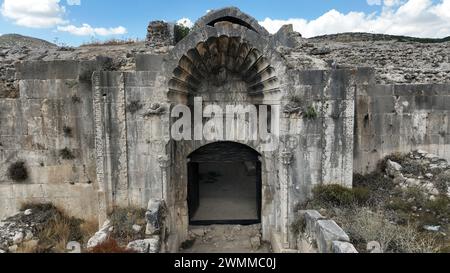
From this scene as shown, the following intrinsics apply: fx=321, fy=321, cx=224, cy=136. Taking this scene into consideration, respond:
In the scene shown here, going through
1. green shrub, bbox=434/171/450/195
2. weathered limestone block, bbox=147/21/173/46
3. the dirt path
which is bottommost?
the dirt path

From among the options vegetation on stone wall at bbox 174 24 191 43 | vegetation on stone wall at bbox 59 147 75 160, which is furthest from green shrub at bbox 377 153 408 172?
vegetation on stone wall at bbox 174 24 191 43

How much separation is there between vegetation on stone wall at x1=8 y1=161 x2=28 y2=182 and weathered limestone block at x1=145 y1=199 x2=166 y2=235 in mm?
3372

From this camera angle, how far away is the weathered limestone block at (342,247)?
462 cm

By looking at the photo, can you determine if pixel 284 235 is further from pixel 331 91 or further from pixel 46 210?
pixel 46 210

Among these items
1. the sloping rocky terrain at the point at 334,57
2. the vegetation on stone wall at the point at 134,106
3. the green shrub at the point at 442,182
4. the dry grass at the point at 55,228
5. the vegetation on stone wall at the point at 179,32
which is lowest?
the dry grass at the point at 55,228

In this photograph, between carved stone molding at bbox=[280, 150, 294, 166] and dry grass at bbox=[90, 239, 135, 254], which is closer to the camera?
dry grass at bbox=[90, 239, 135, 254]

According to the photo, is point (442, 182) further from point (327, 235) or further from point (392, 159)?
point (327, 235)

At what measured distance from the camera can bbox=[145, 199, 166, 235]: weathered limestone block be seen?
6000 millimetres

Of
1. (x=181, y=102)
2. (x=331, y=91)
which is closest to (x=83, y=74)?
(x=181, y=102)

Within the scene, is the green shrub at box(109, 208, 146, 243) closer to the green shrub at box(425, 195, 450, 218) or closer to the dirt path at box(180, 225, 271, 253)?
the dirt path at box(180, 225, 271, 253)

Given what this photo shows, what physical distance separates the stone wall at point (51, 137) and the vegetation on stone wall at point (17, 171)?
0.09m

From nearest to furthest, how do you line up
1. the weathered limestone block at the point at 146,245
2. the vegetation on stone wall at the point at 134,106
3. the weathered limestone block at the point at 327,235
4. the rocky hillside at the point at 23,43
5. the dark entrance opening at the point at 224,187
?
the weathered limestone block at the point at 327,235
the weathered limestone block at the point at 146,245
the vegetation on stone wall at the point at 134,106
the dark entrance opening at the point at 224,187
the rocky hillside at the point at 23,43

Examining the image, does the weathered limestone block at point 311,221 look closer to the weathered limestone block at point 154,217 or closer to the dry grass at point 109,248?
the weathered limestone block at point 154,217

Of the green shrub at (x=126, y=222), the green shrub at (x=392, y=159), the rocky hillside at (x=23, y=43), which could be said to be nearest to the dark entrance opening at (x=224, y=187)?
the green shrub at (x=126, y=222)
